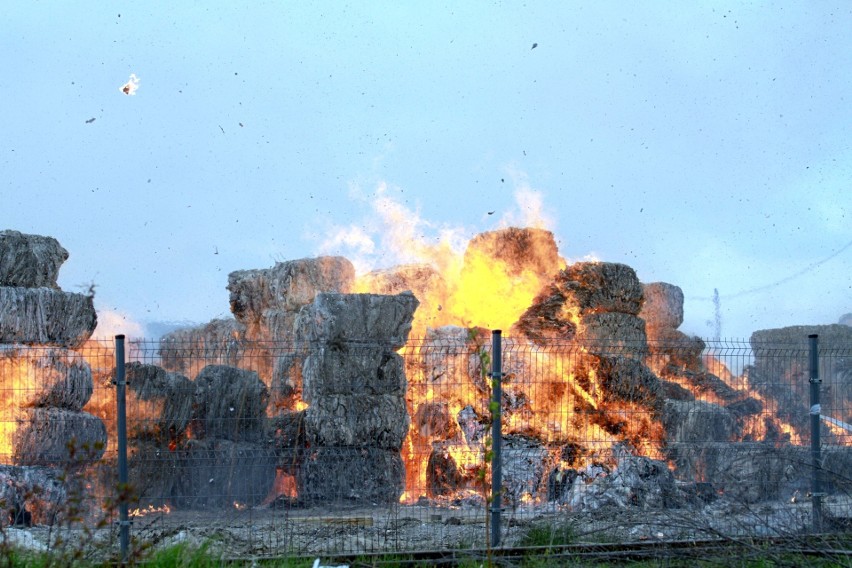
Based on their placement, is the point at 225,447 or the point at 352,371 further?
the point at 352,371

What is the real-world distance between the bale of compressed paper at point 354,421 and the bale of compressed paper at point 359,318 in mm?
755

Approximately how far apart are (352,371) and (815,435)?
18.5 ft

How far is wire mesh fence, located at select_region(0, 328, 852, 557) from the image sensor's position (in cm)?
977

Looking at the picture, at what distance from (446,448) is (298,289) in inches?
246

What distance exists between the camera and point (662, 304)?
20.6m

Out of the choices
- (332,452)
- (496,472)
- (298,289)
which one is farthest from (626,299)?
(496,472)

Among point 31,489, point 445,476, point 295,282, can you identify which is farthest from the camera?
point 295,282

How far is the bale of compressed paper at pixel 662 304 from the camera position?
20531mm

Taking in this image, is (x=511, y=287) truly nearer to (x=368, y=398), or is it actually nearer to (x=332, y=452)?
(x=368, y=398)

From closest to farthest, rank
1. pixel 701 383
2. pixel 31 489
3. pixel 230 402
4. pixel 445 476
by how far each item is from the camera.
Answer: pixel 31 489, pixel 445 476, pixel 230 402, pixel 701 383

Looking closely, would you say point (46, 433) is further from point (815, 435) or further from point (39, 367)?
point (815, 435)

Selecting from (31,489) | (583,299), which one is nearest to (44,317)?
(31,489)

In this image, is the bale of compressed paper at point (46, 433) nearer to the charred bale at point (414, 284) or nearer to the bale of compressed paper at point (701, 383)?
the charred bale at point (414, 284)

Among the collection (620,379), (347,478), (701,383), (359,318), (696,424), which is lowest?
(347,478)
